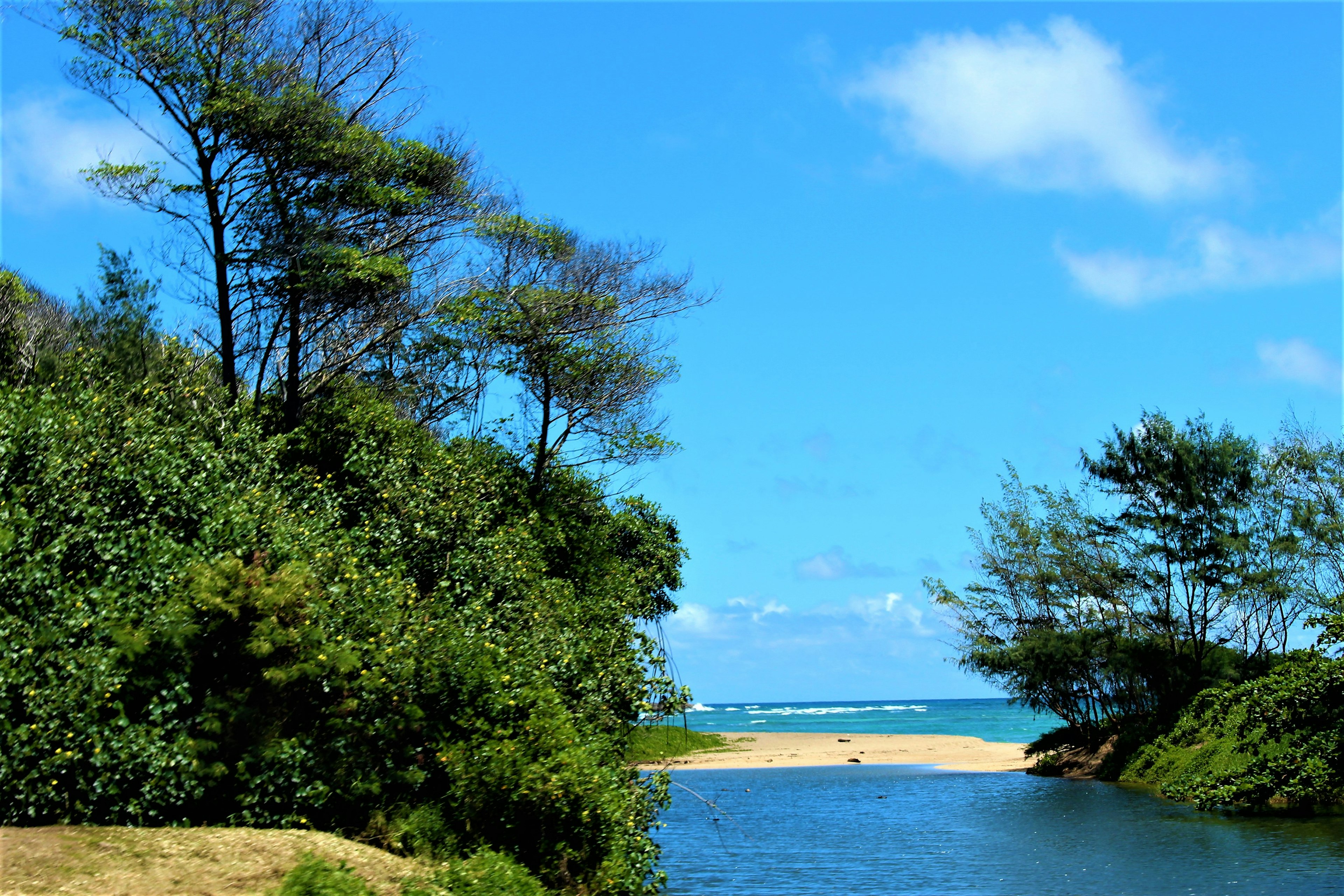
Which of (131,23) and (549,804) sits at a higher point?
(131,23)

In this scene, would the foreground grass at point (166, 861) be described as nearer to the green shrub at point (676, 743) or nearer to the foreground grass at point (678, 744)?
the green shrub at point (676, 743)

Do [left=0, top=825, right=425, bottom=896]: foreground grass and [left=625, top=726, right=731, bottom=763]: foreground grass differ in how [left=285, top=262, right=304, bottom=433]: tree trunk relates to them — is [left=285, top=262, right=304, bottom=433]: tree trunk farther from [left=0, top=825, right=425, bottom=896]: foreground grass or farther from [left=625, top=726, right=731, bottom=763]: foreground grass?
[left=625, top=726, right=731, bottom=763]: foreground grass

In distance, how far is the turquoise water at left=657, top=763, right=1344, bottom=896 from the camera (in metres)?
19.7

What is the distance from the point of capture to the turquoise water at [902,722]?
338 feet

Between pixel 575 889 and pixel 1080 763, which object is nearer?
pixel 575 889

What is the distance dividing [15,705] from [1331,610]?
3247 cm

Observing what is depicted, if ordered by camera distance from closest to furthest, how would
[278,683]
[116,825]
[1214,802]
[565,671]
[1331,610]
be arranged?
[116,825]
[278,683]
[565,671]
[1214,802]
[1331,610]

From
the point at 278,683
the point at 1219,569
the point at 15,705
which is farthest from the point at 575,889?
the point at 1219,569

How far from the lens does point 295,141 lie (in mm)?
24625

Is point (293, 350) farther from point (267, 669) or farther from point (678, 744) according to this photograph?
point (678, 744)

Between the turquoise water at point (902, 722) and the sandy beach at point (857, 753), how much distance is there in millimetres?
6298

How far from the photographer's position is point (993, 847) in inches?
995

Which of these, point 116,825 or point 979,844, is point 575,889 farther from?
point 979,844

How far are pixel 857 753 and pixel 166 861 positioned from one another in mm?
62199
